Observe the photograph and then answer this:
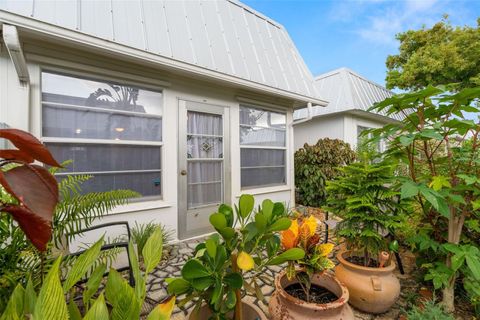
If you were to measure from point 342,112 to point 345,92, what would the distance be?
685 millimetres

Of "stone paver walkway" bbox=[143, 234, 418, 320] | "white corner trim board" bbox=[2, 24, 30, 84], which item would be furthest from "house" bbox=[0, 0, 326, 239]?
"stone paver walkway" bbox=[143, 234, 418, 320]

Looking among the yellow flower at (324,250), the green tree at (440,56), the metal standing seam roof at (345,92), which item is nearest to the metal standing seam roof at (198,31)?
the metal standing seam roof at (345,92)

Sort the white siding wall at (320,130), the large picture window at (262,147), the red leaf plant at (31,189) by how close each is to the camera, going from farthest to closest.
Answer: the white siding wall at (320,130)
the large picture window at (262,147)
the red leaf plant at (31,189)

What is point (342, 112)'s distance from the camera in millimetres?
6359

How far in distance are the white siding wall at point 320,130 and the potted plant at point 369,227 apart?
16.9 ft

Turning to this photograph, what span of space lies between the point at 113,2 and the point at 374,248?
3.78m

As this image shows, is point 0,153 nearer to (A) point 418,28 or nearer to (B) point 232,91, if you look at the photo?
(B) point 232,91

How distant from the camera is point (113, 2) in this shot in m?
2.65

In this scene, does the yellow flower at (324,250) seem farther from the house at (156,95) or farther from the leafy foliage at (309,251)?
the house at (156,95)

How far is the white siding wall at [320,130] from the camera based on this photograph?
6.63 meters

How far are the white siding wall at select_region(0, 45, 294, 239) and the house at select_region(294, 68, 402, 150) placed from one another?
269cm

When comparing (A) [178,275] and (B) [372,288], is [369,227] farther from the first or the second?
(A) [178,275]

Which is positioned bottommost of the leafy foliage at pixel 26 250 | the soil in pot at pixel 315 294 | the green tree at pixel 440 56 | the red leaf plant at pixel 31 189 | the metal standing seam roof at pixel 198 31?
the soil in pot at pixel 315 294

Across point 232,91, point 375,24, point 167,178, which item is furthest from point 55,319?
point 375,24
